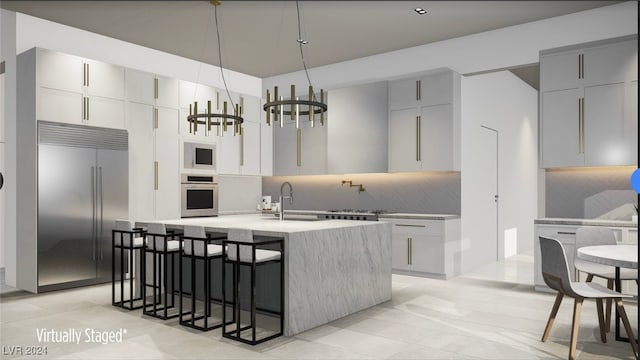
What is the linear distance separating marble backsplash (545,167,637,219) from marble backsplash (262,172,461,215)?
117 cm

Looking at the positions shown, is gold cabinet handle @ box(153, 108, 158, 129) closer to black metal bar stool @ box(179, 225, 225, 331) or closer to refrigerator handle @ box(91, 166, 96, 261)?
refrigerator handle @ box(91, 166, 96, 261)

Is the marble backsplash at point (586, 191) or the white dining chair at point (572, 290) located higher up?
the marble backsplash at point (586, 191)

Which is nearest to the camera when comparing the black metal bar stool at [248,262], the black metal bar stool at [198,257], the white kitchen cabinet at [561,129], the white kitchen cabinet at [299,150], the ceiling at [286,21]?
the black metal bar stool at [248,262]

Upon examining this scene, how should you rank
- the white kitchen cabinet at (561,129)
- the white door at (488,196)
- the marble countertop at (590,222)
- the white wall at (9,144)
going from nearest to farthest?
the marble countertop at (590,222) → the white kitchen cabinet at (561,129) → the white wall at (9,144) → the white door at (488,196)

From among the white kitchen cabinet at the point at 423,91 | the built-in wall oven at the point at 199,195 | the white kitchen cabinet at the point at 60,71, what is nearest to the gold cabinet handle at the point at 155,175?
the built-in wall oven at the point at 199,195

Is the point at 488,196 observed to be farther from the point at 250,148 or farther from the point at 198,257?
the point at 198,257

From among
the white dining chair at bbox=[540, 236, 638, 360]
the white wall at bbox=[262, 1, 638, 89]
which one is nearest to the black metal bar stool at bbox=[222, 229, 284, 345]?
the white dining chair at bbox=[540, 236, 638, 360]

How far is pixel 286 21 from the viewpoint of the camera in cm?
559

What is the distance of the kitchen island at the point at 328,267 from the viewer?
3.69 metres

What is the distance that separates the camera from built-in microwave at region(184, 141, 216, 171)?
264 inches

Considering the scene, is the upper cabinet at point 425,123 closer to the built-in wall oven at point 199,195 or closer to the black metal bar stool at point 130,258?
the built-in wall oven at point 199,195

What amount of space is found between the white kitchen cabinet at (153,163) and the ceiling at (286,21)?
3.33 ft

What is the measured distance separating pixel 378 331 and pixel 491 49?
403 cm

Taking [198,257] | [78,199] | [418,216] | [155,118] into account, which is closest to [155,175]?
[155,118]
